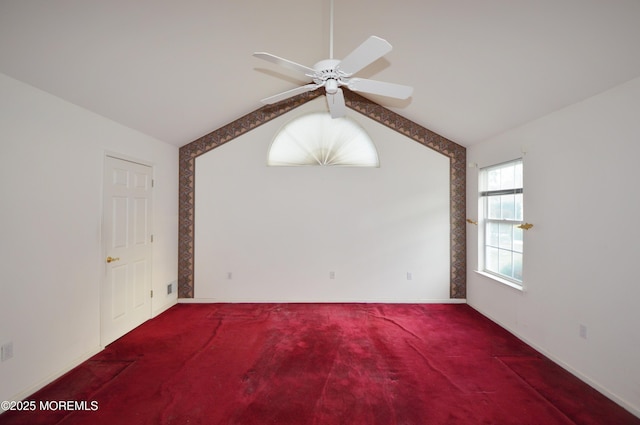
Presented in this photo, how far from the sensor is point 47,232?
2242 millimetres

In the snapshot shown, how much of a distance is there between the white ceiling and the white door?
632 millimetres

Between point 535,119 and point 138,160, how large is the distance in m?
4.48

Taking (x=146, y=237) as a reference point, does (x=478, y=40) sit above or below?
above

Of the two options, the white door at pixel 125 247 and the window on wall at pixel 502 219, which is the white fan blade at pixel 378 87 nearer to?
the window on wall at pixel 502 219

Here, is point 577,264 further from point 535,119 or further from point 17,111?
point 17,111

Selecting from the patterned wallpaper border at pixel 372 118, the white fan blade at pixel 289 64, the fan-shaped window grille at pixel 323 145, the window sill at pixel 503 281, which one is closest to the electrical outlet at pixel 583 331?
the window sill at pixel 503 281

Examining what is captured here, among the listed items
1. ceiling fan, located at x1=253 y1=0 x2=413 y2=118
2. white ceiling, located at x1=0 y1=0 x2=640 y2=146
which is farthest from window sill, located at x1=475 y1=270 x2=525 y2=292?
ceiling fan, located at x1=253 y1=0 x2=413 y2=118

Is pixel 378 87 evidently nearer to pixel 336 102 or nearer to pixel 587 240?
pixel 336 102

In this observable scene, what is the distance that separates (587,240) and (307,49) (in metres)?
3.28

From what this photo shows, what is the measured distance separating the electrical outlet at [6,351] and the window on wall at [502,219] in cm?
468

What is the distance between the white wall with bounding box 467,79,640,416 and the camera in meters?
1.98

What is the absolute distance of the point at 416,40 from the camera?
2471 millimetres

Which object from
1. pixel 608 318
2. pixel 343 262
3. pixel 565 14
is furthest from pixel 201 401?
pixel 565 14

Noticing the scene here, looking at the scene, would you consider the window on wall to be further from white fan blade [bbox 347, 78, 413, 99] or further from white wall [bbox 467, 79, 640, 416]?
white fan blade [bbox 347, 78, 413, 99]
